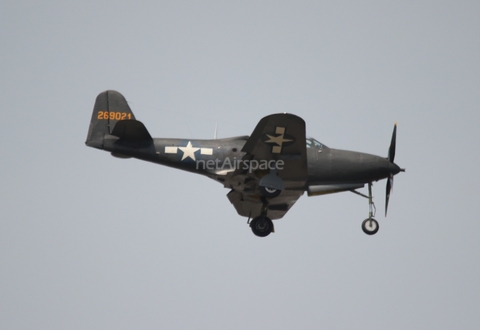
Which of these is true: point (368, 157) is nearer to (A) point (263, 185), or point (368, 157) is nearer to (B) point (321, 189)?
(B) point (321, 189)

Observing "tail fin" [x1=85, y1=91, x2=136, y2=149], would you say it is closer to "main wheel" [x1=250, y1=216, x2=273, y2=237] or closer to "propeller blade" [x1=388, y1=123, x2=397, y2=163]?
"main wheel" [x1=250, y1=216, x2=273, y2=237]

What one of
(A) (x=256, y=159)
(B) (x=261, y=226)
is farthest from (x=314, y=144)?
(B) (x=261, y=226)

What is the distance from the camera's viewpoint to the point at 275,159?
1712 centimetres

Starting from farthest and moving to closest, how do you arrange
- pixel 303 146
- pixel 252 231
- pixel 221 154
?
pixel 252 231
pixel 221 154
pixel 303 146

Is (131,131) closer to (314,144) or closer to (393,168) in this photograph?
(314,144)

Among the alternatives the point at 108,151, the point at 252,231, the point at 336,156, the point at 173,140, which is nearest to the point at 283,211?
the point at 252,231

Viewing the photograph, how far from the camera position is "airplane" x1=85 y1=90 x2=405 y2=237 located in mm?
17141

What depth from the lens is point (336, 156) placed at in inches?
715

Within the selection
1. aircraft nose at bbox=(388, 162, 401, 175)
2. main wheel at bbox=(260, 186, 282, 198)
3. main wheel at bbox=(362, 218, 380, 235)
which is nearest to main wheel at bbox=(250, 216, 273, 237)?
main wheel at bbox=(260, 186, 282, 198)

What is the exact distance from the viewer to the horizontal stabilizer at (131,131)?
1792 centimetres

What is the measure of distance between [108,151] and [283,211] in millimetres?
5475

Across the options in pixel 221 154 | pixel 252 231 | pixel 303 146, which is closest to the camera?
pixel 303 146

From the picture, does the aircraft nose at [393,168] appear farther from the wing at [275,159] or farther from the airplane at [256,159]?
the wing at [275,159]

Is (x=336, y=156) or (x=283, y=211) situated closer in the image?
(x=336, y=156)
